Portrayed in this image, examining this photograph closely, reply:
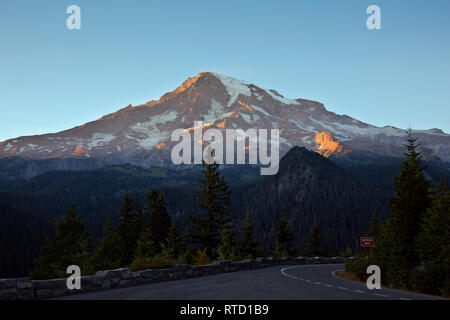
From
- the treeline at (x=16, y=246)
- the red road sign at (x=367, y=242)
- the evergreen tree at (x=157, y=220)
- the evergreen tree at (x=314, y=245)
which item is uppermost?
the red road sign at (x=367, y=242)

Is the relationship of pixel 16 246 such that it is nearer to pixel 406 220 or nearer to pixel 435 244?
pixel 406 220

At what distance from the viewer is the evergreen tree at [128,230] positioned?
192 feet

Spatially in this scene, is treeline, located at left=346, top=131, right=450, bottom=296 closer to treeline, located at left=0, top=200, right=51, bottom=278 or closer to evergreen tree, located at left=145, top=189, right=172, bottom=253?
evergreen tree, located at left=145, top=189, right=172, bottom=253

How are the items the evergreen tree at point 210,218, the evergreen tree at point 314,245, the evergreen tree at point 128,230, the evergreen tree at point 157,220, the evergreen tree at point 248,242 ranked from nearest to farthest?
the evergreen tree at point 210,218 < the evergreen tree at point 248,242 < the evergreen tree at point 157,220 < the evergreen tree at point 128,230 < the evergreen tree at point 314,245

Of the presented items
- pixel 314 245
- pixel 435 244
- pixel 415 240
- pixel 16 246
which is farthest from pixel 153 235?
pixel 16 246

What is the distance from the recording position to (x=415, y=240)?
884 inches

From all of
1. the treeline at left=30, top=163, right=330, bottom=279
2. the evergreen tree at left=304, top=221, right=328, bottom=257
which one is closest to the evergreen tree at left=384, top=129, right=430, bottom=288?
the treeline at left=30, top=163, right=330, bottom=279

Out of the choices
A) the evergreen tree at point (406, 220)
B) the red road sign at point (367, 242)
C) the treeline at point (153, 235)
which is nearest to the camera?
the evergreen tree at point (406, 220)

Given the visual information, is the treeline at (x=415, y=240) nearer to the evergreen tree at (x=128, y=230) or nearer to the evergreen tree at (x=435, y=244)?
the evergreen tree at (x=435, y=244)

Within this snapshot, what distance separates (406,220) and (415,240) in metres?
1.65

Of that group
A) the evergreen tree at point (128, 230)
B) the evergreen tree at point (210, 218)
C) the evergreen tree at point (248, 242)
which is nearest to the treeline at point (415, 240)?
the evergreen tree at point (210, 218)

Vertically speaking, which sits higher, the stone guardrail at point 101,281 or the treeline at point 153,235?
the stone guardrail at point 101,281

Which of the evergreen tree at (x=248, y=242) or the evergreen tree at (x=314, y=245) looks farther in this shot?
the evergreen tree at (x=314, y=245)
